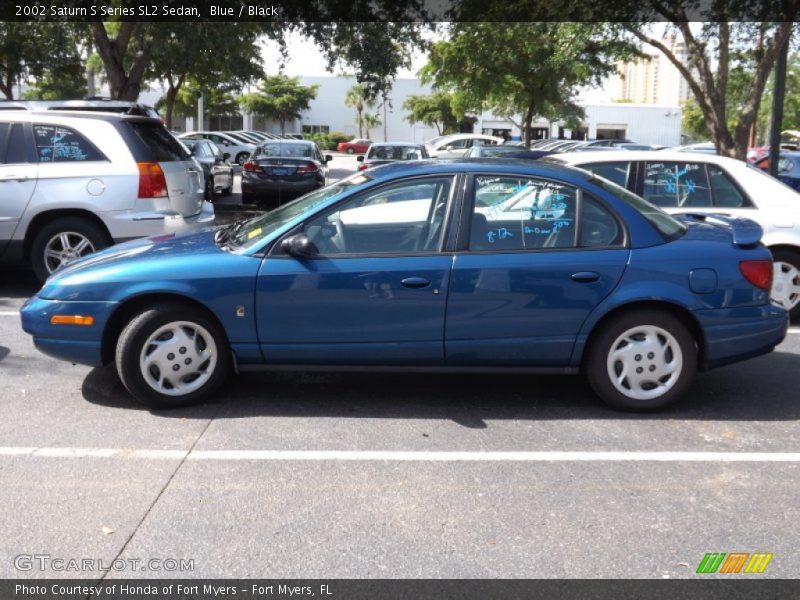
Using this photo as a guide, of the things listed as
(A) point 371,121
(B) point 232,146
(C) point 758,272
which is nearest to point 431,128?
(A) point 371,121

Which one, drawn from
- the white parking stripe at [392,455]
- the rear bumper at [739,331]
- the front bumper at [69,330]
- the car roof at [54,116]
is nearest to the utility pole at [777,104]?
the rear bumper at [739,331]

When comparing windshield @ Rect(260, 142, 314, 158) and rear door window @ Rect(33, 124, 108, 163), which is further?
windshield @ Rect(260, 142, 314, 158)

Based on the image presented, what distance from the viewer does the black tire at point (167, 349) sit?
5.12 m

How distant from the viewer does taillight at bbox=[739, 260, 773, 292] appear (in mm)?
5242

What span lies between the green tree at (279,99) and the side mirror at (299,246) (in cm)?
6168

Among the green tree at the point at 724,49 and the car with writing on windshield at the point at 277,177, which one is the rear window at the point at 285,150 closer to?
the car with writing on windshield at the point at 277,177

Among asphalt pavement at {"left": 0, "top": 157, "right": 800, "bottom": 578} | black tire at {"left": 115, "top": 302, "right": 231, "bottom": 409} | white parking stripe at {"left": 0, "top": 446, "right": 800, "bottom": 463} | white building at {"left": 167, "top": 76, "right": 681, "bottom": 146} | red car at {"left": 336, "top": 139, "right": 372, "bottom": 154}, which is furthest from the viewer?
white building at {"left": 167, "top": 76, "right": 681, "bottom": 146}

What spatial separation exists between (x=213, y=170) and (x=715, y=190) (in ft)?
42.8

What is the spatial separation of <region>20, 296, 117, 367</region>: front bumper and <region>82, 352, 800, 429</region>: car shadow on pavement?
394 mm

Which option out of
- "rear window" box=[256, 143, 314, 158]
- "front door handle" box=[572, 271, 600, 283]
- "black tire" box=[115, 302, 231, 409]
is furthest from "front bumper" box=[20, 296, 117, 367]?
"rear window" box=[256, 143, 314, 158]

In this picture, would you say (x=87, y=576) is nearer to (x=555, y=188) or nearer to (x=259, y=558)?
(x=259, y=558)

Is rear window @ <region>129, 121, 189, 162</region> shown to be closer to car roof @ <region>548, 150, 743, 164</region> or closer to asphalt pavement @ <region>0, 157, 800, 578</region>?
asphalt pavement @ <region>0, 157, 800, 578</region>

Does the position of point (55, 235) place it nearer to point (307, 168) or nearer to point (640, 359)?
point (640, 359)

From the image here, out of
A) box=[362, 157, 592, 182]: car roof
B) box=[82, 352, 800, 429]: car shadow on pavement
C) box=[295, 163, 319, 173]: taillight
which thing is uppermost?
box=[295, 163, 319, 173]: taillight
